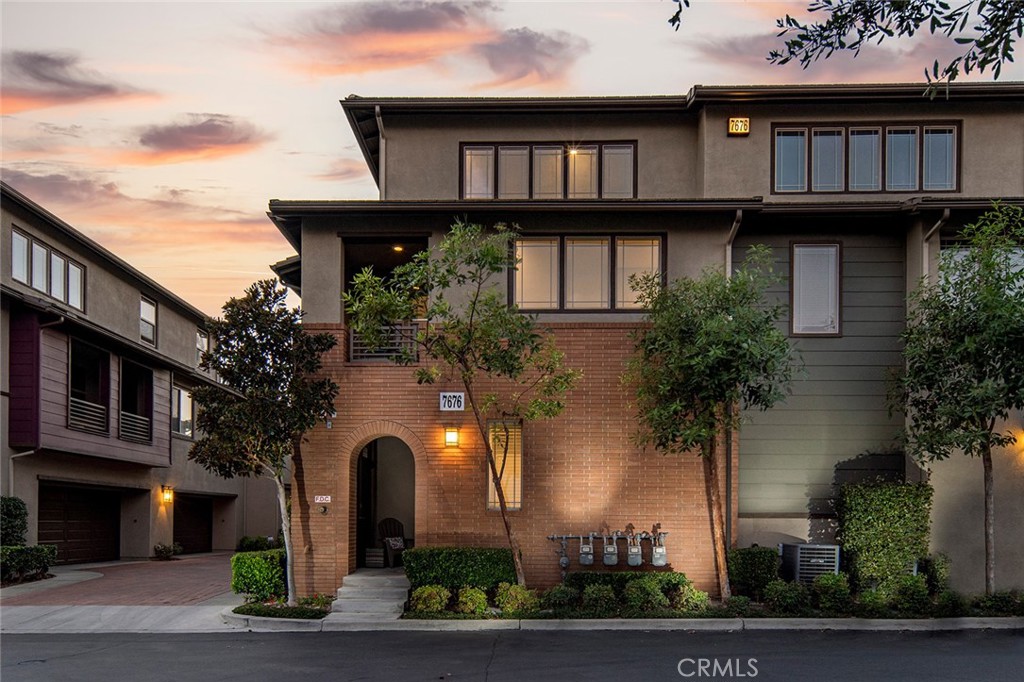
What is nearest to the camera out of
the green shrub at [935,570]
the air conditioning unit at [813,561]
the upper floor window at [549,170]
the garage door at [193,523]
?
the green shrub at [935,570]

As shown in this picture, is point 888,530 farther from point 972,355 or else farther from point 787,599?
point 972,355

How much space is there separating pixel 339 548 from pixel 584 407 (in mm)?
5216

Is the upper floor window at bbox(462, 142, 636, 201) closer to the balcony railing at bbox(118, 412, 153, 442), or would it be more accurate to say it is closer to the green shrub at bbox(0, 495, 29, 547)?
the green shrub at bbox(0, 495, 29, 547)

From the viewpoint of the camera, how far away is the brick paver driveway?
60.5 ft

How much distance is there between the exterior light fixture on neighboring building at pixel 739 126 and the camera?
19531 millimetres

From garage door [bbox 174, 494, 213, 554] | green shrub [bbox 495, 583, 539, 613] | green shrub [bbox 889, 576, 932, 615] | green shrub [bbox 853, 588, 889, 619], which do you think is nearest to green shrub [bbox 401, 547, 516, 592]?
green shrub [bbox 495, 583, 539, 613]

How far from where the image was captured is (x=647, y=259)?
61.5 feet

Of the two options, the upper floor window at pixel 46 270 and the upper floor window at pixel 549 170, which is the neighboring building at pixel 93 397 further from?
the upper floor window at pixel 549 170

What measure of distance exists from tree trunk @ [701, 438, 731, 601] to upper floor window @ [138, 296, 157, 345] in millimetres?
21049

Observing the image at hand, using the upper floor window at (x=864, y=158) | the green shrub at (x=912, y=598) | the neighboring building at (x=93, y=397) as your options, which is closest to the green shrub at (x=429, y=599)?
the green shrub at (x=912, y=598)

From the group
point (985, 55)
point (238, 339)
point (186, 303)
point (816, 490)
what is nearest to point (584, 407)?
point (816, 490)

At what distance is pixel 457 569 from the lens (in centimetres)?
1695

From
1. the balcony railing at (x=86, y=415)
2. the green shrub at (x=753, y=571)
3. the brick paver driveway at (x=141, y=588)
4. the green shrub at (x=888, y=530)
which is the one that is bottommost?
the brick paver driveway at (x=141, y=588)

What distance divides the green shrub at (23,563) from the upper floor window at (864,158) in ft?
57.3
